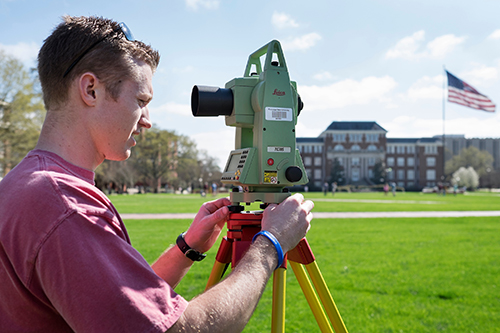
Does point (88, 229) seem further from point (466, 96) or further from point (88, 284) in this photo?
point (466, 96)

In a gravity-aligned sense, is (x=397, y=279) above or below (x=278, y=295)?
below

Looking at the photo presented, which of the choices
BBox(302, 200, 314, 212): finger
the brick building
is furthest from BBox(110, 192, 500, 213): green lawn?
the brick building

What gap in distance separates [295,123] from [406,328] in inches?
140

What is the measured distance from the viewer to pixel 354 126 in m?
98.1

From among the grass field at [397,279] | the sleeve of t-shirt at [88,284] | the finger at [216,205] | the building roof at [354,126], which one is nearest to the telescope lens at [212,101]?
the finger at [216,205]

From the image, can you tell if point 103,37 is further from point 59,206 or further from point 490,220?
point 490,220

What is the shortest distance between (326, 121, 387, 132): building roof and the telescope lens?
97.5 meters

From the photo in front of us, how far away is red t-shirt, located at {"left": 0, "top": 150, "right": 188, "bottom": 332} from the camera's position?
0.95 meters

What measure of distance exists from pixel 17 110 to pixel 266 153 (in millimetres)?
36196

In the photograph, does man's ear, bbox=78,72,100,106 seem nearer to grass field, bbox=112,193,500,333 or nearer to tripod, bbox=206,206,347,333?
tripod, bbox=206,206,347,333

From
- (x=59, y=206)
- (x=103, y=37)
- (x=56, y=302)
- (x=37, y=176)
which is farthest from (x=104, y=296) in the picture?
(x=103, y=37)

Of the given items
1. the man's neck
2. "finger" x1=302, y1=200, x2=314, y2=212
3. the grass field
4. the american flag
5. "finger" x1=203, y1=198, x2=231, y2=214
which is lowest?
the grass field

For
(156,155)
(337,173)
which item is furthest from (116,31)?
(337,173)

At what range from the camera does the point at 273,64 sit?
1998mm
